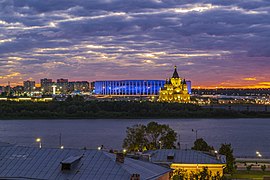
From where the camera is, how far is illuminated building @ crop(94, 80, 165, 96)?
299 ft

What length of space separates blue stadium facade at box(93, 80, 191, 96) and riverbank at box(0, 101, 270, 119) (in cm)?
2682

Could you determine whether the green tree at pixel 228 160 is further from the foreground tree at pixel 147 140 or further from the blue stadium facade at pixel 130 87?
the blue stadium facade at pixel 130 87

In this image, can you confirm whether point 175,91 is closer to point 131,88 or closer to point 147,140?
point 131,88

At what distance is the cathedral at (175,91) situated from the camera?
78500 millimetres

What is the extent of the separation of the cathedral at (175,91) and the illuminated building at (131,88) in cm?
730

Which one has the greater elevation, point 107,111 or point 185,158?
point 185,158

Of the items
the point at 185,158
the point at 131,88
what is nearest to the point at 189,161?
the point at 185,158

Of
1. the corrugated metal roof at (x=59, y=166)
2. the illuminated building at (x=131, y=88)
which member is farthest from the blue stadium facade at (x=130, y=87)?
the corrugated metal roof at (x=59, y=166)

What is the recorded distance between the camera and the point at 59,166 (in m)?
8.88

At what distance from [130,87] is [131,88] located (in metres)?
0.44

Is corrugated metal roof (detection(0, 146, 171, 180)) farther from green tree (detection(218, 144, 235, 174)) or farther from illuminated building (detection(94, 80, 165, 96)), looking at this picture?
illuminated building (detection(94, 80, 165, 96))

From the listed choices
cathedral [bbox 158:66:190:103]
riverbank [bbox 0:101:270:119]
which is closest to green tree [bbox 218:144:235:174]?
riverbank [bbox 0:101:270:119]

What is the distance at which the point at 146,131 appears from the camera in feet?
65.5

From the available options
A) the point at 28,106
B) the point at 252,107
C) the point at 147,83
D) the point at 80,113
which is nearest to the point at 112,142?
the point at 80,113
